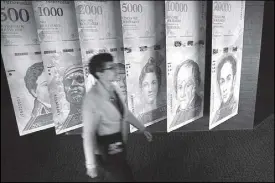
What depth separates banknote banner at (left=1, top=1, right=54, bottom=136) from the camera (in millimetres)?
1078

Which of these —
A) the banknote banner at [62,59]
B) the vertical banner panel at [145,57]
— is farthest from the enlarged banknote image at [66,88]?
the vertical banner panel at [145,57]

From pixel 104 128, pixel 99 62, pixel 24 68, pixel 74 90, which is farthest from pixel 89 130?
pixel 24 68

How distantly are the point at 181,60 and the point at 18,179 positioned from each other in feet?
3.30

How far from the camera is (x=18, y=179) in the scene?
3.03 feet

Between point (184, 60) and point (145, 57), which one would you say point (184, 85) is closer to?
point (184, 60)

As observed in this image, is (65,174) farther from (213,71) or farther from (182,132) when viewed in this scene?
(213,71)

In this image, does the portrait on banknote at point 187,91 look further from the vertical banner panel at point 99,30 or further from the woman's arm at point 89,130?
the woman's arm at point 89,130

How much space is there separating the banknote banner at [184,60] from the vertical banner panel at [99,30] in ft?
0.86

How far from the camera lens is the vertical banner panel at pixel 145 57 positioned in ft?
3.53

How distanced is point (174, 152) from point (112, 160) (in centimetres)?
47

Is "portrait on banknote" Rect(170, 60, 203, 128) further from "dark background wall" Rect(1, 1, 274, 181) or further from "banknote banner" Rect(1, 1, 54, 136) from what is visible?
"banknote banner" Rect(1, 1, 54, 136)

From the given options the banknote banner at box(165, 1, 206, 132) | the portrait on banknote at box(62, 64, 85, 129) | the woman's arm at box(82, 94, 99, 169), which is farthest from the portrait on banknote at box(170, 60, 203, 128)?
the woman's arm at box(82, 94, 99, 169)

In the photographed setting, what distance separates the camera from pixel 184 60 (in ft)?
3.96

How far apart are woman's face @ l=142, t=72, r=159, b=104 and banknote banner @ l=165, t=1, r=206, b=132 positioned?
A: 104mm
